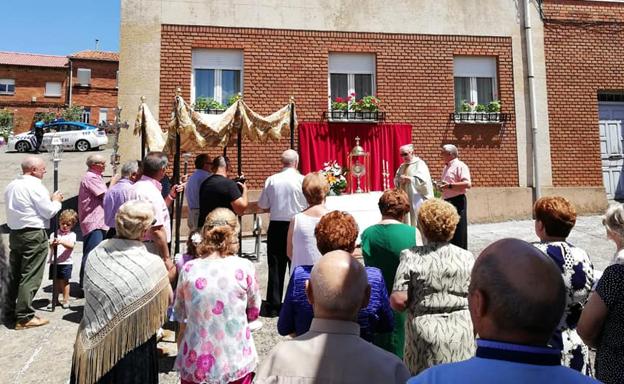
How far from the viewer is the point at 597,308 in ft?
6.92

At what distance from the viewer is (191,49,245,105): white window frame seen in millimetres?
10695

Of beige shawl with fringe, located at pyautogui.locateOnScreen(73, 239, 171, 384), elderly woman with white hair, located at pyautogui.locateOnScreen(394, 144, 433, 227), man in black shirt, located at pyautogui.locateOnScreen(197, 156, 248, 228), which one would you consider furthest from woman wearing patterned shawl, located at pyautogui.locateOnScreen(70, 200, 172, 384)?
elderly woman with white hair, located at pyautogui.locateOnScreen(394, 144, 433, 227)

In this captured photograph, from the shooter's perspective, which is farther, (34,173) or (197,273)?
(34,173)

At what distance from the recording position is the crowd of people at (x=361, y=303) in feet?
3.77

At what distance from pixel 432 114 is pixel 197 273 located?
992 cm

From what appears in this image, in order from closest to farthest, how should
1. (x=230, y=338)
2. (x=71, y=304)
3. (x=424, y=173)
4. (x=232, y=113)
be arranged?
(x=230, y=338), (x=71, y=304), (x=424, y=173), (x=232, y=113)

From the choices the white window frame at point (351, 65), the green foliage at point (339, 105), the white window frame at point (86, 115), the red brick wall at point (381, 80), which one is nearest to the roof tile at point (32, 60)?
the white window frame at point (86, 115)

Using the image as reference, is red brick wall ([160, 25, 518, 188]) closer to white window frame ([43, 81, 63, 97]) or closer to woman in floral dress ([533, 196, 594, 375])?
woman in floral dress ([533, 196, 594, 375])

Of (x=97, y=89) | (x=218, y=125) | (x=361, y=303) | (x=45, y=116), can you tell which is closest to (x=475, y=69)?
(x=218, y=125)

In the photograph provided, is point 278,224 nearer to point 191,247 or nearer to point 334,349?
point 191,247

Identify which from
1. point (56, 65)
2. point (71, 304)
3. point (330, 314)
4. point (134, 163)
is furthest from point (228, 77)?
point (56, 65)

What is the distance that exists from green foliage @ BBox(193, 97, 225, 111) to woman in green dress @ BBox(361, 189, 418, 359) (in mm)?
8119

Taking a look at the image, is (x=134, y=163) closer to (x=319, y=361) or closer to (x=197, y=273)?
(x=197, y=273)

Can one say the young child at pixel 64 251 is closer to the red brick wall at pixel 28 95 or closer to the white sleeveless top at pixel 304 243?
the white sleeveless top at pixel 304 243
